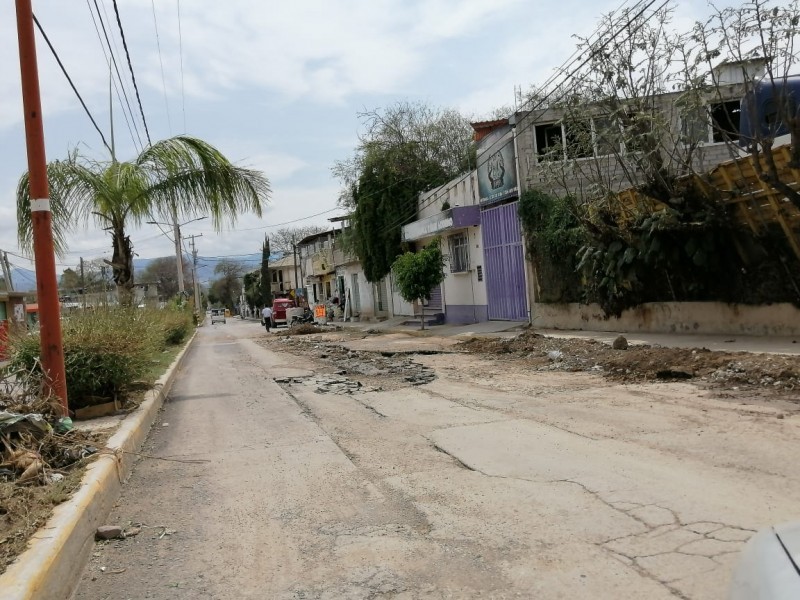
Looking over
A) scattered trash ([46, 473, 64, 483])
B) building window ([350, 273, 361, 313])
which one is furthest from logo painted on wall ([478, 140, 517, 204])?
building window ([350, 273, 361, 313])

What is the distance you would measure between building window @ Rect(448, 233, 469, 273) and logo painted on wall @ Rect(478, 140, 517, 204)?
2.48 m

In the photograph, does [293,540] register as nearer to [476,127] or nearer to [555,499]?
[555,499]

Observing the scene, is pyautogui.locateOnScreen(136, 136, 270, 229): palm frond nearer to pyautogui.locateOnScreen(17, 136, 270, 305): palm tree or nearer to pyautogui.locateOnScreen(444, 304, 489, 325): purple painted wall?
pyautogui.locateOnScreen(17, 136, 270, 305): palm tree

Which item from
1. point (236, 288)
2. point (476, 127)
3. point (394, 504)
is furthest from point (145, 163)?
point (236, 288)

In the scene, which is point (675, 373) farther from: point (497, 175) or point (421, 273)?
point (421, 273)

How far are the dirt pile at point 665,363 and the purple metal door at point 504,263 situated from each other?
6247mm

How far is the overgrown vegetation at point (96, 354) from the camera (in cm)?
815

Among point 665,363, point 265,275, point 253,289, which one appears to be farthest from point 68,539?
point 253,289

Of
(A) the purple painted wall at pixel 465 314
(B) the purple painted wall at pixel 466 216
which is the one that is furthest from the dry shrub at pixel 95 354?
(A) the purple painted wall at pixel 465 314

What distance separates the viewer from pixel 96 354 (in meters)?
8.37

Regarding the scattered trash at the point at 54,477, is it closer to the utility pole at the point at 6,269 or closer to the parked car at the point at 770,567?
the parked car at the point at 770,567

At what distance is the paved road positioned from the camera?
12.2 ft

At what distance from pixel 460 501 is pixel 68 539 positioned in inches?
103

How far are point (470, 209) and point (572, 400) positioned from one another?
51.3 feet
